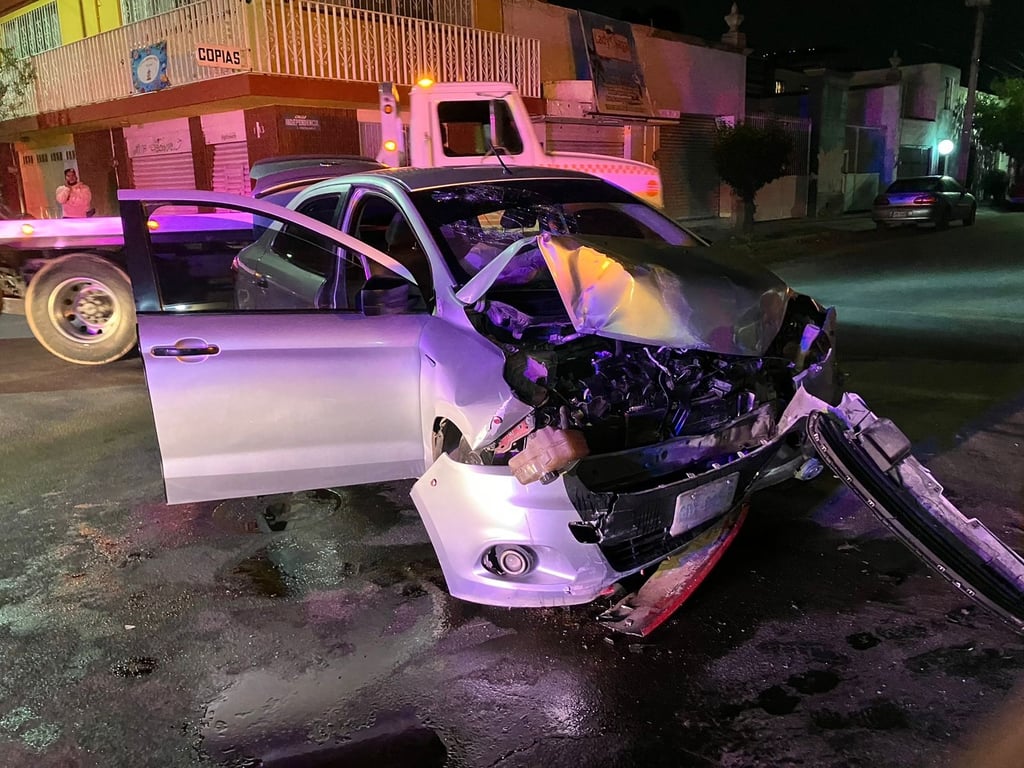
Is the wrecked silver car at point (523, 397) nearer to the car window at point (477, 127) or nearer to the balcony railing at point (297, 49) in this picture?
the car window at point (477, 127)

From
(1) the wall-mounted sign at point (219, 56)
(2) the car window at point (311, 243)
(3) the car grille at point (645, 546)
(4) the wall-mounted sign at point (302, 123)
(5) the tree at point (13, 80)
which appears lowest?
(3) the car grille at point (645, 546)

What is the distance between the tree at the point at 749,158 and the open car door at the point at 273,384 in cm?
1742

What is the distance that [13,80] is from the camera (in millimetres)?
19656

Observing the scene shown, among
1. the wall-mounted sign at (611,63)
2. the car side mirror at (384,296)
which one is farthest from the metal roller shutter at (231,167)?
the car side mirror at (384,296)

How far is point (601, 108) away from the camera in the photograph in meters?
18.6

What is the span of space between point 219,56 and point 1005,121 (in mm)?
37279

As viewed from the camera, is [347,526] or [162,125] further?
[162,125]

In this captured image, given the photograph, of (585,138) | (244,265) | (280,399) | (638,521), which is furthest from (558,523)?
(585,138)

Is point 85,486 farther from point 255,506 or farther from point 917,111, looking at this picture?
point 917,111

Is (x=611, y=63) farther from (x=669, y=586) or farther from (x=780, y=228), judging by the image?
(x=669, y=586)

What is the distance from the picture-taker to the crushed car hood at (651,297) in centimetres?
319

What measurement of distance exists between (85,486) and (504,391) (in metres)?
3.40

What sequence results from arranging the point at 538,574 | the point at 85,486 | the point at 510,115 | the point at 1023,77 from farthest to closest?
the point at 1023,77 < the point at 510,115 < the point at 85,486 < the point at 538,574

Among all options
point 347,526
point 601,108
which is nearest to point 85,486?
point 347,526
